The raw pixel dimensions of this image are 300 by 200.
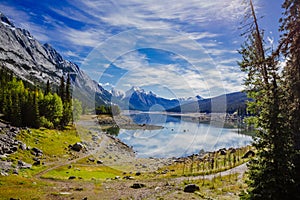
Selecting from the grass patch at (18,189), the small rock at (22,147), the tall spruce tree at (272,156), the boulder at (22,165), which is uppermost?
the tall spruce tree at (272,156)

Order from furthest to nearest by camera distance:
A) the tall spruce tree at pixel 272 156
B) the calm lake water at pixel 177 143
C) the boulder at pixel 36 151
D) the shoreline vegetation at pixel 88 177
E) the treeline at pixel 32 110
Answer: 1. the calm lake water at pixel 177 143
2. the treeline at pixel 32 110
3. the boulder at pixel 36 151
4. the shoreline vegetation at pixel 88 177
5. the tall spruce tree at pixel 272 156

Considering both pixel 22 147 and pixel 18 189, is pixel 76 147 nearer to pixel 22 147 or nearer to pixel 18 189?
pixel 22 147

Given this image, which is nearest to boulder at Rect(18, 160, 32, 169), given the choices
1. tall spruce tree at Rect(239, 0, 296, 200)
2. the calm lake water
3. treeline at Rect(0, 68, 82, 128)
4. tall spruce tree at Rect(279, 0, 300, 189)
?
treeline at Rect(0, 68, 82, 128)

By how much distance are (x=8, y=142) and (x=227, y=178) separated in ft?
116

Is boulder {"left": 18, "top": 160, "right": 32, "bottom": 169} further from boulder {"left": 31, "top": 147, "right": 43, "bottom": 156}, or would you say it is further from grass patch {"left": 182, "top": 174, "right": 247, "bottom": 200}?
grass patch {"left": 182, "top": 174, "right": 247, "bottom": 200}

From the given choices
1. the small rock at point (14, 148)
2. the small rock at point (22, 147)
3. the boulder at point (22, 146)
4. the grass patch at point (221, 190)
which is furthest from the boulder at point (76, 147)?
the grass patch at point (221, 190)

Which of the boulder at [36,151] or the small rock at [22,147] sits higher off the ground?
the small rock at [22,147]

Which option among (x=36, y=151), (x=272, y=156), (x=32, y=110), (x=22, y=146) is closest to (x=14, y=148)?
(x=22, y=146)

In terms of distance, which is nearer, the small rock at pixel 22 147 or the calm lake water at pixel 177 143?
the small rock at pixel 22 147

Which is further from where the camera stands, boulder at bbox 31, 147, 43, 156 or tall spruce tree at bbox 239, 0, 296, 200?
boulder at bbox 31, 147, 43, 156

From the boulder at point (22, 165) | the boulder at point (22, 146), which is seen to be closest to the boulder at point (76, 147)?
the boulder at point (22, 146)

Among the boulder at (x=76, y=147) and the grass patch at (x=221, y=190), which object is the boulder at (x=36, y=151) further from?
the grass patch at (x=221, y=190)

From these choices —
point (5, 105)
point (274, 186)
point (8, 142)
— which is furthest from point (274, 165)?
point (5, 105)

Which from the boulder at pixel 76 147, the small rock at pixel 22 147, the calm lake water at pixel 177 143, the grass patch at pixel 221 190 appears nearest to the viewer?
the grass patch at pixel 221 190
